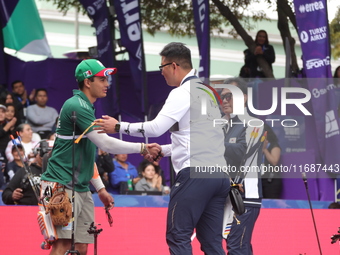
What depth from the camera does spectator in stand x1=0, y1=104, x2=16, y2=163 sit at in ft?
38.4

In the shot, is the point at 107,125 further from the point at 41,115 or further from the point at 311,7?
the point at 41,115

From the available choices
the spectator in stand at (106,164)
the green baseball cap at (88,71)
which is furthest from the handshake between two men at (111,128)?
the spectator in stand at (106,164)

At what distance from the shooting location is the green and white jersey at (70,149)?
602 centimetres

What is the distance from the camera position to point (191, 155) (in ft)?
18.7

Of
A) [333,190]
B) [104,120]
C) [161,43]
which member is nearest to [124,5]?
[333,190]

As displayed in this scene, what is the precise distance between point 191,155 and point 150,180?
5.27 meters

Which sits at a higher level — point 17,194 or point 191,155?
point 191,155

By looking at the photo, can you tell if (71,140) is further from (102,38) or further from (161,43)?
(161,43)

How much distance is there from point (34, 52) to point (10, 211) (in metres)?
7.13

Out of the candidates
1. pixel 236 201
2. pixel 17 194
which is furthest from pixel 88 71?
pixel 17 194

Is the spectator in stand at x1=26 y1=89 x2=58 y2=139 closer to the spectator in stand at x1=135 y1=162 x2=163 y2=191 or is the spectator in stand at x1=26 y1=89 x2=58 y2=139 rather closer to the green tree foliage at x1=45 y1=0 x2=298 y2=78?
the spectator in stand at x1=135 y1=162 x2=163 y2=191

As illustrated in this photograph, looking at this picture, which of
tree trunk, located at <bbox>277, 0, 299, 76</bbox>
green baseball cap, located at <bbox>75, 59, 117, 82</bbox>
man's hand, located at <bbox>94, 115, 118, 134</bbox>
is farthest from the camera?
tree trunk, located at <bbox>277, 0, 299, 76</bbox>

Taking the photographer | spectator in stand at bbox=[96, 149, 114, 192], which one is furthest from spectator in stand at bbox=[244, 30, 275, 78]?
the photographer

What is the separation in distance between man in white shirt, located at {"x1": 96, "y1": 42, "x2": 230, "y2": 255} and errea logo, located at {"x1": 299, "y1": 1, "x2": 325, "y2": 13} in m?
5.61
